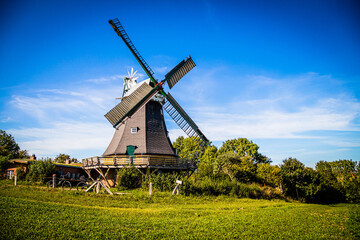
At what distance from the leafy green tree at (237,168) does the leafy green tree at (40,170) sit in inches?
722

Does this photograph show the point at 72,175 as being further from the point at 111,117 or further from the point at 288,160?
the point at 288,160

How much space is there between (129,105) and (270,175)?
1729cm

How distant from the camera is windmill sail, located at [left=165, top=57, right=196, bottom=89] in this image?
2497 centimetres

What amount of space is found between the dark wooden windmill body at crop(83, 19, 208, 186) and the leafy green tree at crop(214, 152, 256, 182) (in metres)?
6.40

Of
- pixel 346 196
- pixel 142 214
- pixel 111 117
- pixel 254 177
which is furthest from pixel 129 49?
pixel 346 196

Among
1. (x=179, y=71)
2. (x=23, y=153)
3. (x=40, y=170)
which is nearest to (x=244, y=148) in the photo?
(x=179, y=71)

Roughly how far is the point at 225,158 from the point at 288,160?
732 centimetres

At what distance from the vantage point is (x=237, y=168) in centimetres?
2681

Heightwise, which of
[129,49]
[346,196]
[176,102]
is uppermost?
[129,49]

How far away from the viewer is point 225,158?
28453 mm

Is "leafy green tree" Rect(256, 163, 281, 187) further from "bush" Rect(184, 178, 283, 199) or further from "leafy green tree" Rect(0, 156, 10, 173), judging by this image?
"leafy green tree" Rect(0, 156, 10, 173)

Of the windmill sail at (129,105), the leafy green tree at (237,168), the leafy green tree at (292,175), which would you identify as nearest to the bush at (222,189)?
the leafy green tree at (292,175)

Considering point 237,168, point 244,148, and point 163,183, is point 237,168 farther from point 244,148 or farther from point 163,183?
point 244,148

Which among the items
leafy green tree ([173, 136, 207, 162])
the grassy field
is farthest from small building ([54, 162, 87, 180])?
leafy green tree ([173, 136, 207, 162])
